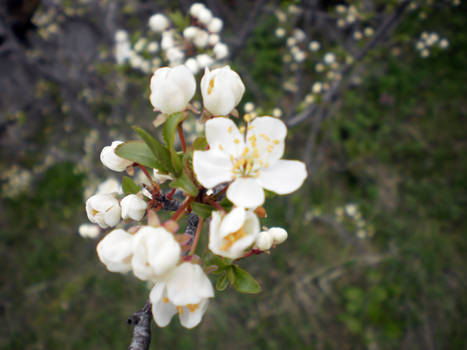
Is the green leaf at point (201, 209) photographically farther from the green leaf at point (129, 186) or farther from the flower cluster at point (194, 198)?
the green leaf at point (129, 186)

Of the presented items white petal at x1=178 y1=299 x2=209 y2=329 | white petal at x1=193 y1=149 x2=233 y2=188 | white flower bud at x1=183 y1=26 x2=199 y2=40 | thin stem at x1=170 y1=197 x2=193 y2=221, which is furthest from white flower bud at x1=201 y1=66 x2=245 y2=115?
white flower bud at x1=183 y1=26 x2=199 y2=40

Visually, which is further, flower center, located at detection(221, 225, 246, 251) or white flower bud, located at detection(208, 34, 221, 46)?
white flower bud, located at detection(208, 34, 221, 46)

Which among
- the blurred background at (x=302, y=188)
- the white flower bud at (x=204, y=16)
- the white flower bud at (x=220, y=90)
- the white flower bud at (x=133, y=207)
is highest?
the white flower bud at (x=220, y=90)

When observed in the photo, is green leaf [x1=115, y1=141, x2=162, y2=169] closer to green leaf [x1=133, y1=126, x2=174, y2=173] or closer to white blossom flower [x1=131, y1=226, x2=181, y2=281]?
green leaf [x1=133, y1=126, x2=174, y2=173]

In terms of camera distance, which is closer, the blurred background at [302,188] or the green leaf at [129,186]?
the green leaf at [129,186]

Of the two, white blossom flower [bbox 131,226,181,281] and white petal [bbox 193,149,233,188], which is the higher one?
white petal [bbox 193,149,233,188]

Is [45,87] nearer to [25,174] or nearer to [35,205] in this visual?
[25,174]

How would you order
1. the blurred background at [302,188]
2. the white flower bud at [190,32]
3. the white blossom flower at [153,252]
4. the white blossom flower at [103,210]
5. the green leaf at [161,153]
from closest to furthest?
1. the white blossom flower at [153,252]
2. the green leaf at [161,153]
3. the white blossom flower at [103,210]
4. the white flower bud at [190,32]
5. the blurred background at [302,188]

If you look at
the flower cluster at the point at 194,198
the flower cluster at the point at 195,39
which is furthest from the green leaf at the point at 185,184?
the flower cluster at the point at 195,39
